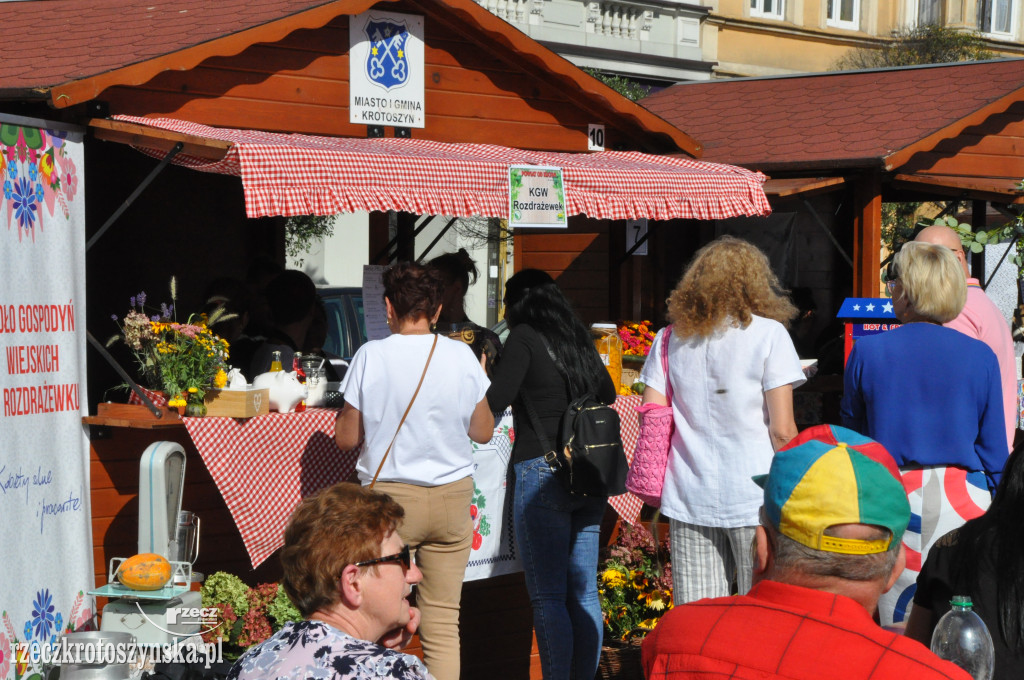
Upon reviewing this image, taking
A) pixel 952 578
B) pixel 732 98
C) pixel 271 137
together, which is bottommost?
pixel 952 578

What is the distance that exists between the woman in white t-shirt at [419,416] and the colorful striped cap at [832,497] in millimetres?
2545

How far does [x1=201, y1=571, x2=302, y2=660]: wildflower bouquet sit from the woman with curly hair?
68.9 inches

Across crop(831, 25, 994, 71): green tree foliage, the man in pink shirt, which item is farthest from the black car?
crop(831, 25, 994, 71): green tree foliage

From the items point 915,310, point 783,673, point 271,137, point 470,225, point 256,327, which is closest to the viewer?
point 783,673

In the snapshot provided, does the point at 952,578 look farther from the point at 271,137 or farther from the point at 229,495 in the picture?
the point at 271,137

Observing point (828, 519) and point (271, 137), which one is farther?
point (271, 137)

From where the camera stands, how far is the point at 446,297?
5863 mm

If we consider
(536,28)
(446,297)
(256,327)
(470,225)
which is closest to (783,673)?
(446,297)

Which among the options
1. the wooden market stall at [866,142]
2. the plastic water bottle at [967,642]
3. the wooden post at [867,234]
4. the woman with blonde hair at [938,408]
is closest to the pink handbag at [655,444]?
the woman with blonde hair at [938,408]

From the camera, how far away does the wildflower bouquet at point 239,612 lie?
5113 mm

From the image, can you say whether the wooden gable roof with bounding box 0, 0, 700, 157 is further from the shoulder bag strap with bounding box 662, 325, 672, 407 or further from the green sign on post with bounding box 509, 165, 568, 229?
the shoulder bag strap with bounding box 662, 325, 672, 407

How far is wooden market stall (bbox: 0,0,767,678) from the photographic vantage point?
5215 millimetres

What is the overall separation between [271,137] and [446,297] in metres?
1.11

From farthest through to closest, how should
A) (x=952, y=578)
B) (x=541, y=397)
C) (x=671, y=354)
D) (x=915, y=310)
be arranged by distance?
(x=541, y=397) < (x=671, y=354) < (x=915, y=310) < (x=952, y=578)
